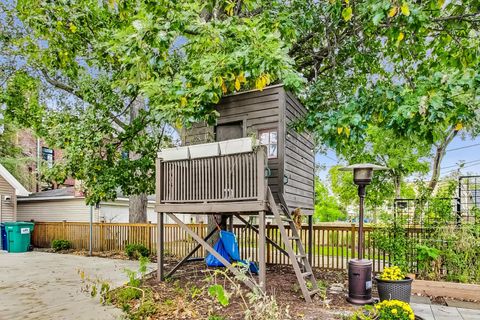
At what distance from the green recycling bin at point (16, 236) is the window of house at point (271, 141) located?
10.0m

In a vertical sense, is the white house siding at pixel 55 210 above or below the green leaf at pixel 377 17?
below

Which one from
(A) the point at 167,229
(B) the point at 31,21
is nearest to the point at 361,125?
(B) the point at 31,21

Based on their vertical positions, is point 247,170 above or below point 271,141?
below

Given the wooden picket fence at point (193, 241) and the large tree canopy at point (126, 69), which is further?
the wooden picket fence at point (193, 241)

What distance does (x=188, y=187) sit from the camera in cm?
655

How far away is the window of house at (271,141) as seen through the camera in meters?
6.75

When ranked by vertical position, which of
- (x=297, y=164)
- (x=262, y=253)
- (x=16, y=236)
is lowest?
(x=16, y=236)

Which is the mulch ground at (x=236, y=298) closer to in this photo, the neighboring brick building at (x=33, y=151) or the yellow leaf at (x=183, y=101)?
the yellow leaf at (x=183, y=101)

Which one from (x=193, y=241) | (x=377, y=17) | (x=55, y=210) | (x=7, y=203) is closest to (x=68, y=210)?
(x=55, y=210)

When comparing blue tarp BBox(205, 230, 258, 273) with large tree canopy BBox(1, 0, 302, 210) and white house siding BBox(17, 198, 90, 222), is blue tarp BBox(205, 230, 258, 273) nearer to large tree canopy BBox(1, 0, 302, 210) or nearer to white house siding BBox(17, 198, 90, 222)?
large tree canopy BBox(1, 0, 302, 210)

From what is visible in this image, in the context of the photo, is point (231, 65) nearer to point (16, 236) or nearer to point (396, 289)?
point (396, 289)

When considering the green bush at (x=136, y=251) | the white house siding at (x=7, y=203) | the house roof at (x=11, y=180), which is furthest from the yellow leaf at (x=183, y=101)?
the white house siding at (x=7, y=203)

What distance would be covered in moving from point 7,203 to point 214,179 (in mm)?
11045

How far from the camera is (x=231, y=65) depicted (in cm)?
563
